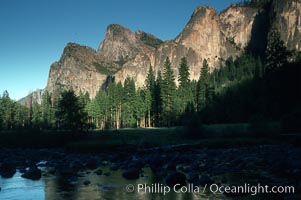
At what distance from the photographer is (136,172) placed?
17484 mm

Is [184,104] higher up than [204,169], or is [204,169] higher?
[184,104]

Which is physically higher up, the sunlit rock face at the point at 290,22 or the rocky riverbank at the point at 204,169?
the sunlit rock face at the point at 290,22

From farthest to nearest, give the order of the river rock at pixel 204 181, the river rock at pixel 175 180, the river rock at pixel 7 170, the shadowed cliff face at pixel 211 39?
the shadowed cliff face at pixel 211 39 < the river rock at pixel 7 170 < the river rock at pixel 175 180 < the river rock at pixel 204 181

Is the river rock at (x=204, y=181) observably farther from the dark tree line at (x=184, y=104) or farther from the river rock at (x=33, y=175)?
the dark tree line at (x=184, y=104)

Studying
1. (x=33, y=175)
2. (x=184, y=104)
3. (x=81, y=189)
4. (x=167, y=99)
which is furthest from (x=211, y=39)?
(x=81, y=189)

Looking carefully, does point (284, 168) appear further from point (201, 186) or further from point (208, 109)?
point (208, 109)

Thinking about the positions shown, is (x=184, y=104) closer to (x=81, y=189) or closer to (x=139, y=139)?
(x=139, y=139)

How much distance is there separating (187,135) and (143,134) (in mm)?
7454

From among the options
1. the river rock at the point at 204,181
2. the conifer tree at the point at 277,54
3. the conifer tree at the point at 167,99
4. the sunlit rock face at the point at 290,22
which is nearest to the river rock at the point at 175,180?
the river rock at the point at 204,181

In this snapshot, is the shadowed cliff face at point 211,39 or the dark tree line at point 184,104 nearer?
the dark tree line at point 184,104

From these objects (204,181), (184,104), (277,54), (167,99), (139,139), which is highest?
(277,54)

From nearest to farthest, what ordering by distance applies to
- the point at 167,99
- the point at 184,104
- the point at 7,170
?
the point at 7,170
the point at 167,99
the point at 184,104

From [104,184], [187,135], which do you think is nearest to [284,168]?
[104,184]

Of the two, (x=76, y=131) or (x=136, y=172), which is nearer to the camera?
(x=136, y=172)
